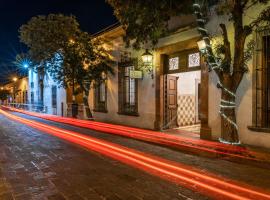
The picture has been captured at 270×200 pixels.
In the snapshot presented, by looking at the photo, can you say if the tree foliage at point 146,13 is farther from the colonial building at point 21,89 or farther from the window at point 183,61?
the colonial building at point 21,89

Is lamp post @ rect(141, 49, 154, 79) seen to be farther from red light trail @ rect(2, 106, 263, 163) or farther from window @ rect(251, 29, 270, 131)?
window @ rect(251, 29, 270, 131)

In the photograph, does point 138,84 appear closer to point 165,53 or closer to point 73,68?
point 165,53

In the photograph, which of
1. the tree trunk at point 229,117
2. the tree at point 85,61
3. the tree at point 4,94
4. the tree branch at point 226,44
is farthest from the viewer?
the tree at point 4,94

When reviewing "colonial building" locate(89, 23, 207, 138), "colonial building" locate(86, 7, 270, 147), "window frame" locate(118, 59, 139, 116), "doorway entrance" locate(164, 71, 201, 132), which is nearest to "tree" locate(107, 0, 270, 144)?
"colonial building" locate(86, 7, 270, 147)

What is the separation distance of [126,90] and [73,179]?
1170cm

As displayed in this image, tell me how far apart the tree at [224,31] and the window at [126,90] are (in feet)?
18.7

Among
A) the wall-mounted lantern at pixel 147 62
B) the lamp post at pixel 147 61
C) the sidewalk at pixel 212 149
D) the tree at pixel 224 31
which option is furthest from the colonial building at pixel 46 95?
the tree at pixel 224 31

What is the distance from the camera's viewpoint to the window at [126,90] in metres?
17.0

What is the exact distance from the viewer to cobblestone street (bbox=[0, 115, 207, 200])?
5418 mm

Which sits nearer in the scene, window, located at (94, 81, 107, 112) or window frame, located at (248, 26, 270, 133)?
window frame, located at (248, 26, 270, 133)

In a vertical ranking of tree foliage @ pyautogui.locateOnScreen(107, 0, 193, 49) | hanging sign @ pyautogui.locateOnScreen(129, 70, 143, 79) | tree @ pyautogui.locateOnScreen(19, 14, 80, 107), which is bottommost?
hanging sign @ pyautogui.locateOnScreen(129, 70, 143, 79)

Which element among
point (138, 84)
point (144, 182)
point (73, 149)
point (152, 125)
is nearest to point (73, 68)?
point (138, 84)

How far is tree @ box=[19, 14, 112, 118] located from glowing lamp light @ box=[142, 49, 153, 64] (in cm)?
419

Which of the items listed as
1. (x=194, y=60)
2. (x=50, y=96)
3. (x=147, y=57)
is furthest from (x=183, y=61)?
(x=50, y=96)
